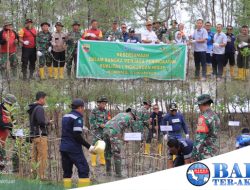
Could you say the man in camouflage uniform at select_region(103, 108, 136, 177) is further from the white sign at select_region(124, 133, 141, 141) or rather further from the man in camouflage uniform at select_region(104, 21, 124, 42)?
the man in camouflage uniform at select_region(104, 21, 124, 42)

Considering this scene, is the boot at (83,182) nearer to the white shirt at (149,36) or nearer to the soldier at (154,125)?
the soldier at (154,125)

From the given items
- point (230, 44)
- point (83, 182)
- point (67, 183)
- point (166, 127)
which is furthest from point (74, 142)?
point (230, 44)

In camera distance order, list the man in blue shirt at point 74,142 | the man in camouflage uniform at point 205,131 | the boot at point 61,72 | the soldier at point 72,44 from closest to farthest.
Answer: the man in camouflage uniform at point 205,131
the man in blue shirt at point 74,142
the boot at point 61,72
the soldier at point 72,44

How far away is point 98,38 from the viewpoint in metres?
17.7

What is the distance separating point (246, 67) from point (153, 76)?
3338 mm

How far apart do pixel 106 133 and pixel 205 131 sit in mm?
3184

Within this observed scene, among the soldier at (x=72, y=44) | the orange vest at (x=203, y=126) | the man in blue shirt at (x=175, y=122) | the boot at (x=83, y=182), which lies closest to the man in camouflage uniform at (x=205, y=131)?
the orange vest at (x=203, y=126)

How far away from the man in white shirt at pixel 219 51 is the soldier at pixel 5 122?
8600 millimetres

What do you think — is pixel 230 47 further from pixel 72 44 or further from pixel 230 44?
pixel 72 44

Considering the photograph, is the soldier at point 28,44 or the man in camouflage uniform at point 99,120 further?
the soldier at point 28,44

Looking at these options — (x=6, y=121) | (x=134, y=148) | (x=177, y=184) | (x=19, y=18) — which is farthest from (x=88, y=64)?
(x=177, y=184)

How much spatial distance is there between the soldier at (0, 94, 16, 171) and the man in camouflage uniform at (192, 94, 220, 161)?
3.09 meters

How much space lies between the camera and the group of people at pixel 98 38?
17.2 m

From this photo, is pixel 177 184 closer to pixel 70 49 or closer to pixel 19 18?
pixel 70 49
